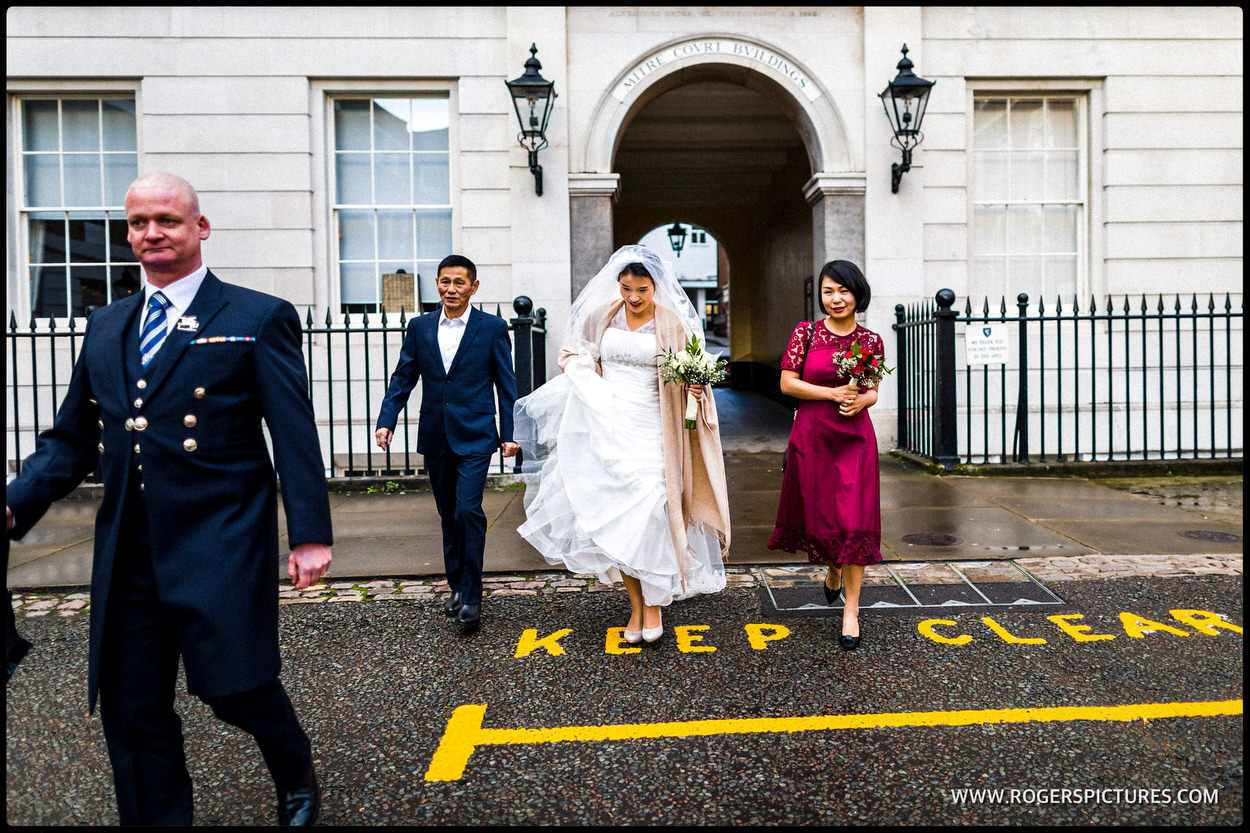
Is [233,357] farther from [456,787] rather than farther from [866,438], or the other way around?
[866,438]

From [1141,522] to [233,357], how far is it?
6468 mm

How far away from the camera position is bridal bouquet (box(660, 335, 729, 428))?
13.4ft

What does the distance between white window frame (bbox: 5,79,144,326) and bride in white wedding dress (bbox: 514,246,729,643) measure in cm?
776

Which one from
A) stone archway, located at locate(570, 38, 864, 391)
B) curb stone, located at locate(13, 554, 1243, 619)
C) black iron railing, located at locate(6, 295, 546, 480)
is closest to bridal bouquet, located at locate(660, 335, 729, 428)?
curb stone, located at locate(13, 554, 1243, 619)

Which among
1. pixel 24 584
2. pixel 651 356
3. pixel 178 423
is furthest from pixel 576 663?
pixel 24 584

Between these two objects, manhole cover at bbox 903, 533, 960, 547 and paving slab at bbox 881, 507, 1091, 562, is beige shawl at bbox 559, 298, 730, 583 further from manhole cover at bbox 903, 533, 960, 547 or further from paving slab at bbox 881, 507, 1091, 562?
manhole cover at bbox 903, 533, 960, 547

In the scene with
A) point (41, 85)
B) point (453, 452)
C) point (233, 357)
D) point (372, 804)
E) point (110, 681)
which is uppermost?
point (41, 85)

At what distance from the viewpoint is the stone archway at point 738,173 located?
31.8ft

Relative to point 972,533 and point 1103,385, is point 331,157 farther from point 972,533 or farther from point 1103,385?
point 1103,385

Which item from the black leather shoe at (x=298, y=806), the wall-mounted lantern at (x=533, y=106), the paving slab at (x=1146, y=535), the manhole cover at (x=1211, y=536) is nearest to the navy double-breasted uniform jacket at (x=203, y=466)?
the black leather shoe at (x=298, y=806)

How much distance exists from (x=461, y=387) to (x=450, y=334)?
328mm

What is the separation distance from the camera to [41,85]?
9539 mm

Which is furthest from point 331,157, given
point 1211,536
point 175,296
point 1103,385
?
point 1103,385

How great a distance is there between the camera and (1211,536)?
6020mm
